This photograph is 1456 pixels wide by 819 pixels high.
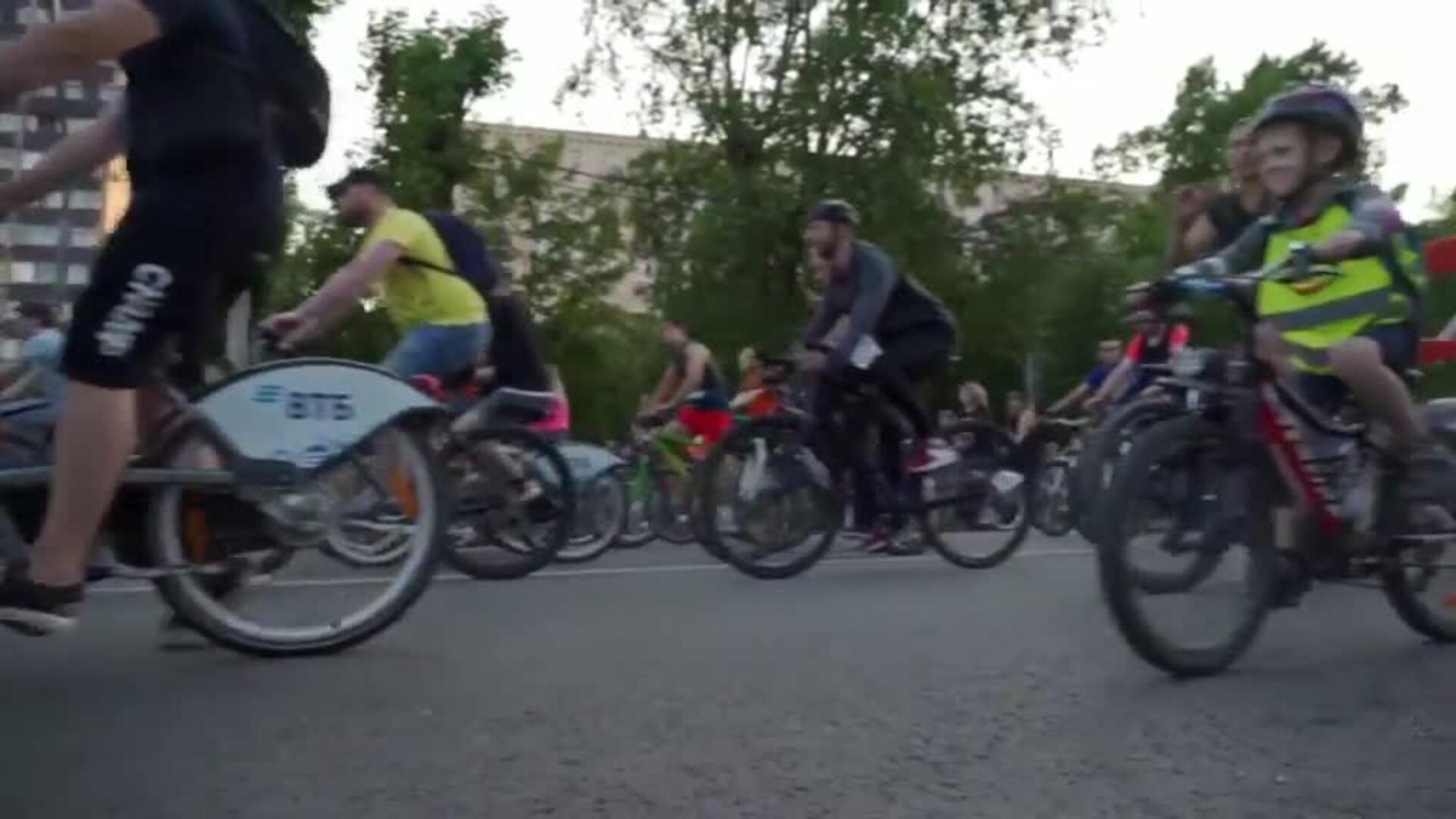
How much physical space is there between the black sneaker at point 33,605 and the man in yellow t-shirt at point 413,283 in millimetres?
3636

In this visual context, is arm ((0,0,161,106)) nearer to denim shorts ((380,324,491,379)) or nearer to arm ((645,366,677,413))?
denim shorts ((380,324,491,379))

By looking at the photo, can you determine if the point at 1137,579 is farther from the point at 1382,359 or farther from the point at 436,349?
the point at 436,349

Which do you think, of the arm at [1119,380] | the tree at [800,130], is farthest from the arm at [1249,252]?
the tree at [800,130]

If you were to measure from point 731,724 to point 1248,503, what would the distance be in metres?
1.76

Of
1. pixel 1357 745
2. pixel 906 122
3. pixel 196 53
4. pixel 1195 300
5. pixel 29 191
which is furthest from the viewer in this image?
pixel 906 122

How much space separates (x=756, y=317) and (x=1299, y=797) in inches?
1355

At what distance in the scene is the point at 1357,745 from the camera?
172 inches

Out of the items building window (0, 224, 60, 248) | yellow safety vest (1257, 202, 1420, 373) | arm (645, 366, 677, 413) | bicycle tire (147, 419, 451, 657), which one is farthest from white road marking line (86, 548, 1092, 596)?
arm (645, 366, 677, 413)

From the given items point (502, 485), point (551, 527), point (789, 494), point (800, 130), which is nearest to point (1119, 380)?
point (789, 494)

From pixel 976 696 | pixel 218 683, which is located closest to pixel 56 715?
pixel 218 683

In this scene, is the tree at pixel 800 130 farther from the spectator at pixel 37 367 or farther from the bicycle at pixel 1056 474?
the spectator at pixel 37 367

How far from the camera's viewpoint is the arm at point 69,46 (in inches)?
181

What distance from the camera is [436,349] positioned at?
9156 millimetres

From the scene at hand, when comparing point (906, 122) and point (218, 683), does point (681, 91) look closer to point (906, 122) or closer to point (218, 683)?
point (906, 122)
